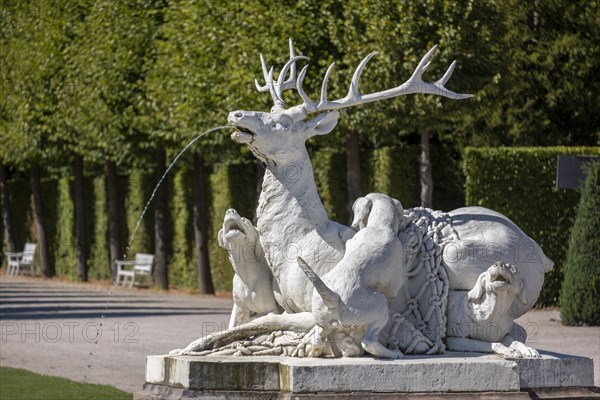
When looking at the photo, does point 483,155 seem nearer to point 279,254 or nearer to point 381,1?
point 381,1

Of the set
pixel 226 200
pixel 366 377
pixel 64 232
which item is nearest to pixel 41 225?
pixel 64 232

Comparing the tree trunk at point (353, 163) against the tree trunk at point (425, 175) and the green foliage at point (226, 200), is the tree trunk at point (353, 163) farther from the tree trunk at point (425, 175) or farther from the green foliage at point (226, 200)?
the green foliage at point (226, 200)

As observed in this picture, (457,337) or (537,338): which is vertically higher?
(457,337)

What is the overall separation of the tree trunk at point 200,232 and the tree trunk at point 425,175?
6097mm

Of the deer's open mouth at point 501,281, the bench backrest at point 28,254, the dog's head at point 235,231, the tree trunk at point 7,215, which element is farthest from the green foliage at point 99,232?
the deer's open mouth at point 501,281

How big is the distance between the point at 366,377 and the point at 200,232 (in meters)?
18.3

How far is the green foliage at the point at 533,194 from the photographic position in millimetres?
18688

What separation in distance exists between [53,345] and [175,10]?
348 inches

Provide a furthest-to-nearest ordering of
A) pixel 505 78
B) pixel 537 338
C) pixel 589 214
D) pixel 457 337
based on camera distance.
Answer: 1. pixel 505 78
2. pixel 589 214
3. pixel 537 338
4. pixel 457 337

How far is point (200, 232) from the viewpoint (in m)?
24.3

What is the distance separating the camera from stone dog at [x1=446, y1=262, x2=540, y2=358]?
21.3 feet

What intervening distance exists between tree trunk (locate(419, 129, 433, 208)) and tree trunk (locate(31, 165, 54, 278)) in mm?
16971

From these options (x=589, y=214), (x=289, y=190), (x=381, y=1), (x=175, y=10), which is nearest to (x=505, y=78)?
(x=381, y=1)

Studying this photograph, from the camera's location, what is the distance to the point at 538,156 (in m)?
18.8
